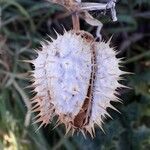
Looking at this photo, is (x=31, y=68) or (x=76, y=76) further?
(x=31, y=68)

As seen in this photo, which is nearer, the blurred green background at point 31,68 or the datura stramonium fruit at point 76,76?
the datura stramonium fruit at point 76,76

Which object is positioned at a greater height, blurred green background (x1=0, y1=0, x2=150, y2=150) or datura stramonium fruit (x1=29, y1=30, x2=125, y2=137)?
datura stramonium fruit (x1=29, y1=30, x2=125, y2=137)

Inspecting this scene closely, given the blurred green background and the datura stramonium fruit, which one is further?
the blurred green background

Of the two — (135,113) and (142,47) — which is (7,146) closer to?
(135,113)

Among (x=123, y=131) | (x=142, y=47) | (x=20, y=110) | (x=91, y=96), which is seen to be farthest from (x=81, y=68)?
(x=142, y=47)

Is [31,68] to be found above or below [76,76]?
below
